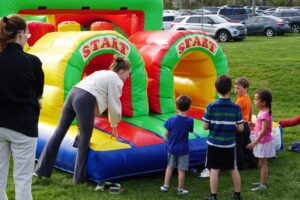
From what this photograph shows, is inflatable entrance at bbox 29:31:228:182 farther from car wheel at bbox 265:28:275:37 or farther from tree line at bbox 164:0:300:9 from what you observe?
tree line at bbox 164:0:300:9

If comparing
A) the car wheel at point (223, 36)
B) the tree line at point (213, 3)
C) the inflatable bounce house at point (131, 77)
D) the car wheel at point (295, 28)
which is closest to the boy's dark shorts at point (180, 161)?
the inflatable bounce house at point (131, 77)

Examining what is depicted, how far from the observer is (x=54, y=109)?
6824 millimetres

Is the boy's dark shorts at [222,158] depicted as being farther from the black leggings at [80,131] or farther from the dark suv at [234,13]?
the dark suv at [234,13]

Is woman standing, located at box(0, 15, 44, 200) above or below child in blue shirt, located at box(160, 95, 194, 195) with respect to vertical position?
above

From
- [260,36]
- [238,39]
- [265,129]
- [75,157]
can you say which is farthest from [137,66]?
[260,36]

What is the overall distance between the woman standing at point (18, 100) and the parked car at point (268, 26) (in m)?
24.7

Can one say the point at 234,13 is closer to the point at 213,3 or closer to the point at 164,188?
the point at 213,3

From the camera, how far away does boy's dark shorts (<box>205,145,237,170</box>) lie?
5.34 meters

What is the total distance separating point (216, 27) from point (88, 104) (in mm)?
20349

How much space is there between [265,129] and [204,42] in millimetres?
2661

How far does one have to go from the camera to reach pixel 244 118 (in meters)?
6.65

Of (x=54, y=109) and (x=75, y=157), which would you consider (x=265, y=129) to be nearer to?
(x=75, y=157)

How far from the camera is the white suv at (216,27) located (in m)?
25.0

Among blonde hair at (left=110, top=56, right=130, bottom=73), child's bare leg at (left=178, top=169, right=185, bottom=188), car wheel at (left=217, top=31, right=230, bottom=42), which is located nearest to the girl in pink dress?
child's bare leg at (left=178, top=169, right=185, bottom=188)
